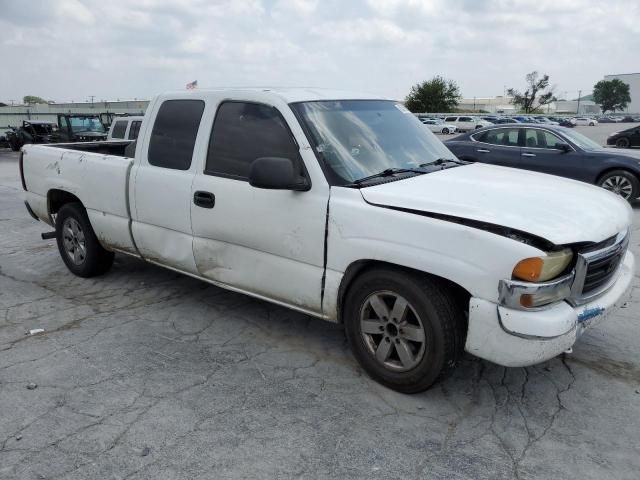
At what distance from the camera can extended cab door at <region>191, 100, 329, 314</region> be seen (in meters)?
3.50

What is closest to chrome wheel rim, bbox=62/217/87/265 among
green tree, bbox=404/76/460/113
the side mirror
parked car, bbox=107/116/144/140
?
the side mirror

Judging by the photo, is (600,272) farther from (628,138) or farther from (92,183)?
(628,138)

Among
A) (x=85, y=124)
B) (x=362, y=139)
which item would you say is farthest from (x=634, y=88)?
(x=362, y=139)

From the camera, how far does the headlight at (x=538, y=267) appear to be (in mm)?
2721

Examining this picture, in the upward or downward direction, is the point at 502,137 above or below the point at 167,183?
above

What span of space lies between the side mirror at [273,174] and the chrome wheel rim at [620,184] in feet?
27.7

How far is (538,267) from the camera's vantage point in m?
2.73

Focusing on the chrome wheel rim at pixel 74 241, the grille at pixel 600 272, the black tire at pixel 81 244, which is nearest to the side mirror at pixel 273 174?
the grille at pixel 600 272

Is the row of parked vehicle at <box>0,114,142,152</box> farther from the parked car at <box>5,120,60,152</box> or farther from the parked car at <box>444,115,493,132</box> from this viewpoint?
the parked car at <box>444,115,493,132</box>

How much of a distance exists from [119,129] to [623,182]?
35.7 feet

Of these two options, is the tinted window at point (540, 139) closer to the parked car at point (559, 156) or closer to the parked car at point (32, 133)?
the parked car at point (559, 156)

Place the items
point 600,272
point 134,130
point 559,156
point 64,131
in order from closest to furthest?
point 600,272, point 559,156, point 134,130, point 64,131

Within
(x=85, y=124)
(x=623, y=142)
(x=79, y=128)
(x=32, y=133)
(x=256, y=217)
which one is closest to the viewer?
(x=256, y=217)

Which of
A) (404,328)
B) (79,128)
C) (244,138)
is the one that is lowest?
(404,328)
